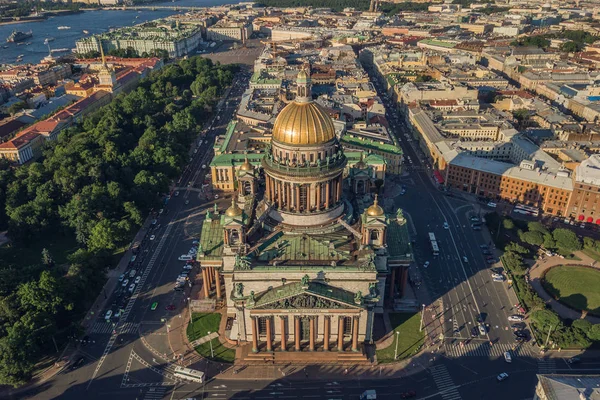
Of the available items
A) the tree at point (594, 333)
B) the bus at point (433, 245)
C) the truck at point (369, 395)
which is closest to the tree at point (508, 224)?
the bus at point (433, 245)

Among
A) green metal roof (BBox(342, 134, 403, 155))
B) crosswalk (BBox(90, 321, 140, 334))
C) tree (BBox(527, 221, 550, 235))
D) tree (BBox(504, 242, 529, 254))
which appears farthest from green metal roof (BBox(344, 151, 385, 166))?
crosswalk (BBox(90, 321, 140, 334))

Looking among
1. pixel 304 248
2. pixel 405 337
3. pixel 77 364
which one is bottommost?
pixel 77 364

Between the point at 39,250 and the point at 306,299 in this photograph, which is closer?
the point at 306,299

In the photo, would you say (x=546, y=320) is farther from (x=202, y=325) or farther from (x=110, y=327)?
(x=110, y=327)

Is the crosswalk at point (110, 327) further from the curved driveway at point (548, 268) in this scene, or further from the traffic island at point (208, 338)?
the curved driveway at point (548, 268)

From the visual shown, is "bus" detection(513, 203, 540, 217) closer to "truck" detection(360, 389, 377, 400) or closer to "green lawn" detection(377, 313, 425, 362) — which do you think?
"green lawn" detection(377, 313, 425, 362)

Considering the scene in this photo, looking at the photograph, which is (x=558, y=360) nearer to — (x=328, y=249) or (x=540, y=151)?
(x=328, y=249)

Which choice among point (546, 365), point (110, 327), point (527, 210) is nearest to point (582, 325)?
point (546, 365)
